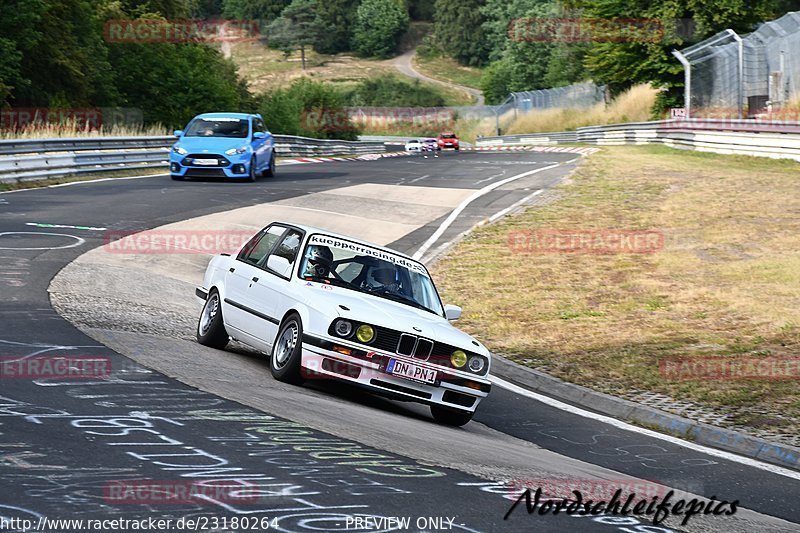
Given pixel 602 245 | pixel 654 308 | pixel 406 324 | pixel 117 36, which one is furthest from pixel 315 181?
pixel 117 36

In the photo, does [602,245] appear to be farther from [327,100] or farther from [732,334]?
[327,100]

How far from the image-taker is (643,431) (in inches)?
400

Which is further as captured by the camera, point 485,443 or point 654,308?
point 654,308

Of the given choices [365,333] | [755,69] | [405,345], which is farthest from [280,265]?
[755,69]

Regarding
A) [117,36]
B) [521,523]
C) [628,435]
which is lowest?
[628,435]

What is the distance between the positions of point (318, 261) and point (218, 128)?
2009cm

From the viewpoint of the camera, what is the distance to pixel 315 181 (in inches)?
1266

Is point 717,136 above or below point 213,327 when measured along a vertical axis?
above

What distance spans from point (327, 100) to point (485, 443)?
69361 mm

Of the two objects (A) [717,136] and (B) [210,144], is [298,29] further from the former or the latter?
(B) [210,144]

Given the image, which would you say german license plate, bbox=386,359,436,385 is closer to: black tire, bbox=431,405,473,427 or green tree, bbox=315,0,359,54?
black tire, bbox=431,405,473,427

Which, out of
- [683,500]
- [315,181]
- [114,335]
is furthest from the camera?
[315,181]

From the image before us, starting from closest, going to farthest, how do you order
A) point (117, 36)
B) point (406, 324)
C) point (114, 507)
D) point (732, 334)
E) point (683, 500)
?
point (114, 507) → point (683, 500) → point (406, 324) → point (732, 334) → point (117, 36)

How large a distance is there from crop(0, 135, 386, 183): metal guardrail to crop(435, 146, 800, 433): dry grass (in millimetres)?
11767
